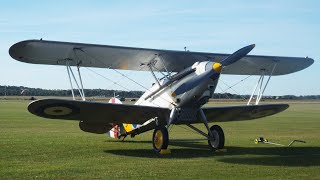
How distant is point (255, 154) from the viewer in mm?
11930

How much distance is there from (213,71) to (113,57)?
10.4ft

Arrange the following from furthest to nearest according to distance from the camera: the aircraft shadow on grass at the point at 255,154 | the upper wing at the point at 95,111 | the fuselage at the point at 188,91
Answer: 1. the fuselage at the point at 188,91
2. the upper wing at the point at 95,111
3. the aircraft shadow on grass at the point at 255,154

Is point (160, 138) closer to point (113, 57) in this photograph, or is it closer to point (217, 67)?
point (217, 67)

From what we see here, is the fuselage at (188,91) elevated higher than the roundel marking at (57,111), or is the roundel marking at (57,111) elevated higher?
the fuselage at (188,91)

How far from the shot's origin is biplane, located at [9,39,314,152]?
456 inches

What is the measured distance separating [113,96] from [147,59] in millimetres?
2242

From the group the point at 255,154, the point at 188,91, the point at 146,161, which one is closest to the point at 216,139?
the point at 255,154

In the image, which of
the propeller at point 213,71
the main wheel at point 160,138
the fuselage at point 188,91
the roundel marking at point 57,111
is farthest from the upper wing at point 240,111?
the roundel marking at point 57,111

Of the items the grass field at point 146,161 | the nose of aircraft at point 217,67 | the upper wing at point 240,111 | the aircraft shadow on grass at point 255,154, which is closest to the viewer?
the grass field at point 146,161

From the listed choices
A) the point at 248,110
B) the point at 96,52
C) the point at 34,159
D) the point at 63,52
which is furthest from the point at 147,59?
the point at 34,159

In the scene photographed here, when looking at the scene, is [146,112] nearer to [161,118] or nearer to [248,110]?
[161,118]

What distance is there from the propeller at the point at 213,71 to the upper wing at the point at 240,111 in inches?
67.0

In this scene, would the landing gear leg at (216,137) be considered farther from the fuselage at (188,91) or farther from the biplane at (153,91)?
the fuselage at (188,91)

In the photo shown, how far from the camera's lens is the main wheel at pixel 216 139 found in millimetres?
12750
